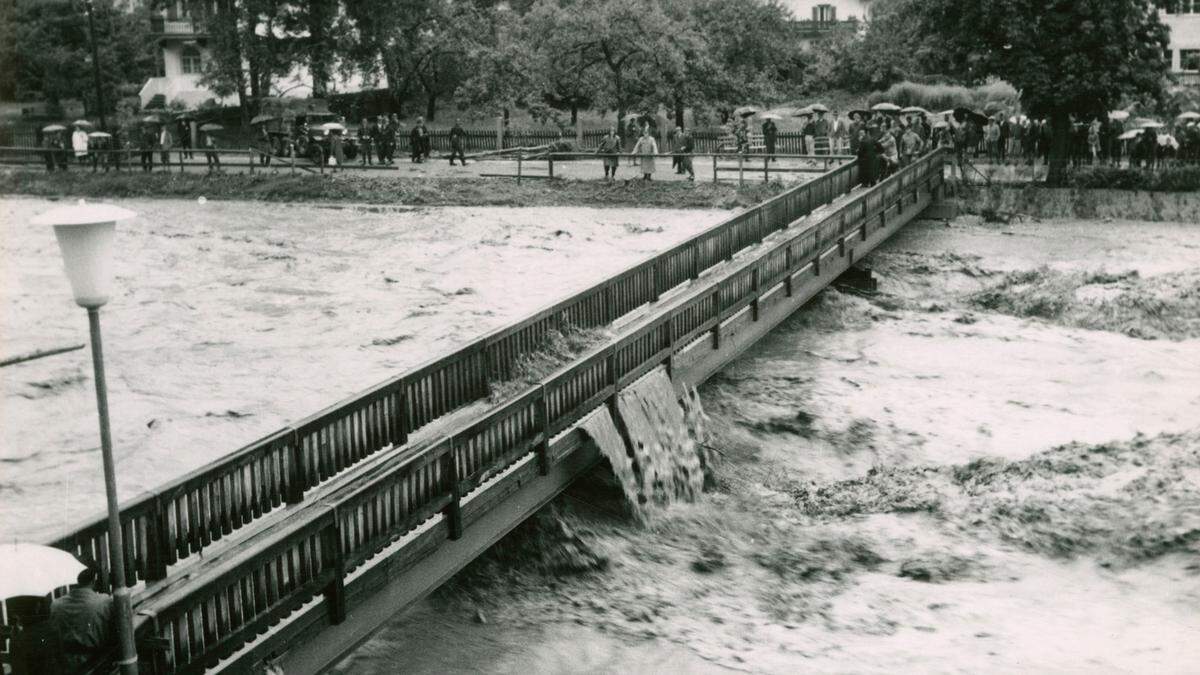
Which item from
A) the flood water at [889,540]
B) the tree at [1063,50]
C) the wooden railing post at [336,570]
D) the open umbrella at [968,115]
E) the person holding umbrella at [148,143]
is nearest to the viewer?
the wooden railing post at [336,570]

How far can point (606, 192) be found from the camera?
35.0 m

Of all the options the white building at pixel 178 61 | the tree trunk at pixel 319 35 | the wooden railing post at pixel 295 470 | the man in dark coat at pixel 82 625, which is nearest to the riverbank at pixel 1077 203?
the tree trunk at pixel 319 35

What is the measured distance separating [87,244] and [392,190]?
30.3 metres

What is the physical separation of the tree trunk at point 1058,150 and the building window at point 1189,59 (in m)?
25.0

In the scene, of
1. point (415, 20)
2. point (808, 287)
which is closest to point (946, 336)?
point (808, 287)

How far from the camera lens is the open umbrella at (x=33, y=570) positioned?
22.9 ft

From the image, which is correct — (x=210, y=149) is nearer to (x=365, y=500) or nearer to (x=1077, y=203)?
(x=1077, y=203)

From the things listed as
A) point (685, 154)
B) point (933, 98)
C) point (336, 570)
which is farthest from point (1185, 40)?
point (336, 570)

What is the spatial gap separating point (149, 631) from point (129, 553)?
4.08 ft

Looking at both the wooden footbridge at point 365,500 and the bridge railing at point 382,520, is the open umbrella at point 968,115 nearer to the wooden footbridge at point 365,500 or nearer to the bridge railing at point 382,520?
the wooden footbridge at point 365,500

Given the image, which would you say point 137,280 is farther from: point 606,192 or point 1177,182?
point 1177,182

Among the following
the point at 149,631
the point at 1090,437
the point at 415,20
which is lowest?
the point at 1090,437

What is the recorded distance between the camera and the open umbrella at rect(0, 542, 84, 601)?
22.9 feet

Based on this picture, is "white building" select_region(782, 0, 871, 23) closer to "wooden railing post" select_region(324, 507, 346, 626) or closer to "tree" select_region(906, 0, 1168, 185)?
"tree" select_region(906, 0, 1168, 185)
